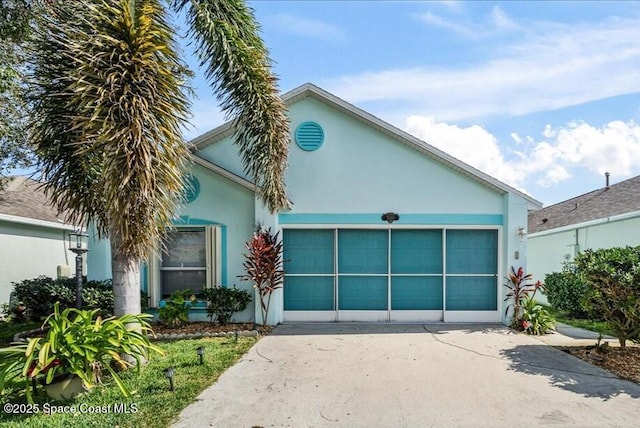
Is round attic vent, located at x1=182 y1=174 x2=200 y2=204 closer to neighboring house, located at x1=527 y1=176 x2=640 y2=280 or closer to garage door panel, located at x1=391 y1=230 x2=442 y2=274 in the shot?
garage door panel, located at x1=391 y1=230 x2=442 y2=274

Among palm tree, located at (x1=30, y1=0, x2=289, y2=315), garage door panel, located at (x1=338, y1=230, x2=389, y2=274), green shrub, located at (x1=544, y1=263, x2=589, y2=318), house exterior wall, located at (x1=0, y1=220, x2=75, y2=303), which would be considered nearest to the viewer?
palm tree, located at (x1=30, y1=0, x2=289, y2=315)

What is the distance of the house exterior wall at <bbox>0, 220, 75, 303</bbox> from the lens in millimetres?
12883

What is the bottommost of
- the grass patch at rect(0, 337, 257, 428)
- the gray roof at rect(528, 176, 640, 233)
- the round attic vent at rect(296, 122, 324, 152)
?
the grass patch at rect(0, 337, 257, 428)

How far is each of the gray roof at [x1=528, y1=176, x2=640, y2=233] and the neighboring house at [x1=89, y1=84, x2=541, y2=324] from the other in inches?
217

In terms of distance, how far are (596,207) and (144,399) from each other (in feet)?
52.3

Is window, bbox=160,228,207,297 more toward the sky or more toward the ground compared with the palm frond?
more toward the ground

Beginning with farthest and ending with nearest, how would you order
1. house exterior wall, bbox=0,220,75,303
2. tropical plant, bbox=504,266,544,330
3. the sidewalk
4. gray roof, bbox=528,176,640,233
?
gray roof, bbox=528,176,640,233
house exterior wall, bbox=0,220,75,303
tropical plant, bbox=504,266,544,330
the sidewalk

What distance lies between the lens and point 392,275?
1062 cm

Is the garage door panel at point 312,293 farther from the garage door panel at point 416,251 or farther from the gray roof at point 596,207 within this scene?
the gray roof at point 596,207

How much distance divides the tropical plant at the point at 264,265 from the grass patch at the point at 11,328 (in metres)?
5.22

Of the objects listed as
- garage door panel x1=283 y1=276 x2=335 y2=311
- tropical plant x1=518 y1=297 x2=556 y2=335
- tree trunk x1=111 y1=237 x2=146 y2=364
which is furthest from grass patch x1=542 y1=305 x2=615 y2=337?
tree trunk x1=111 y1=237 x2=146 y2=364

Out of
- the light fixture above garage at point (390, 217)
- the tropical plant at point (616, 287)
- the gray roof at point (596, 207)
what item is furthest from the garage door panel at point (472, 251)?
the gray roof at point (596, 207)

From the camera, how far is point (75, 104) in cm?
580

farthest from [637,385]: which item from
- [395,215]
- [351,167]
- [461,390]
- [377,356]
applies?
[351,167]
